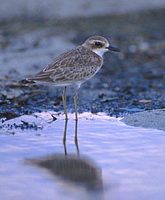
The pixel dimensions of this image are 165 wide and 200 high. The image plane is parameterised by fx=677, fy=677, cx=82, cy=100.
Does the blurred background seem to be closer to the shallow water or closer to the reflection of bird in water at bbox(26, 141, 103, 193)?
the shallow water

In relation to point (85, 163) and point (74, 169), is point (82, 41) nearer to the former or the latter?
point (85, 163)

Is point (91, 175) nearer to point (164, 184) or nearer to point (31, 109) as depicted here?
point (164, 184)

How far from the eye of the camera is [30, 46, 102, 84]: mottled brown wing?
7875mm

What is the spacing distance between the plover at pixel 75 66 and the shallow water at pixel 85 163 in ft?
1.74

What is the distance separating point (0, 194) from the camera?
5223 millimetres

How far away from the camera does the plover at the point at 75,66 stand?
25.9 feet

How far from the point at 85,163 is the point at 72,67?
86.2 inches

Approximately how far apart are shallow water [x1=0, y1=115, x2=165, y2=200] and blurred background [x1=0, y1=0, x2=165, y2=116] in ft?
4.41

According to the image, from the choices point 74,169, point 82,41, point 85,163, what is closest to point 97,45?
point 85,163

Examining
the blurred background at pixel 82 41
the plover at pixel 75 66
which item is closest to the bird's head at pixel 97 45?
the plover at pixel 75 66

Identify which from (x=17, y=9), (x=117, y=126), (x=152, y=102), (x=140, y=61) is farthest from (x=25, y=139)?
Result: (x=17, y=9)

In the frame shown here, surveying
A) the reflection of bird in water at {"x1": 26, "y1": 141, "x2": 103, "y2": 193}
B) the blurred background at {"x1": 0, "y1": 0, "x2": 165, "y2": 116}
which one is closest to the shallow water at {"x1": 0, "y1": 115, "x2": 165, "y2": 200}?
the reflection of bird in water at {"x1": 26, "y1": 141, "x2": 103, "y2": 193}

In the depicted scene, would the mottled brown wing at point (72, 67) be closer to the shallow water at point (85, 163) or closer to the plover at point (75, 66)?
the plover at point (75, 66)

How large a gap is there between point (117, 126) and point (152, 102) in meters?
1.77
